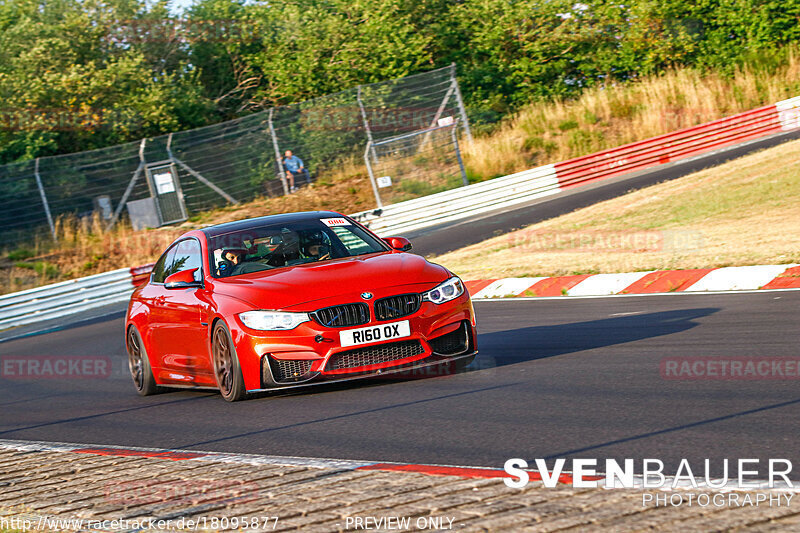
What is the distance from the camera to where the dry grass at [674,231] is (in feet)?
46.4

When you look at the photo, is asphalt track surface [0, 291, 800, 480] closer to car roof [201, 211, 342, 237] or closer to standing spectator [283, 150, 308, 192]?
car roof [201, 211, 342, 237]

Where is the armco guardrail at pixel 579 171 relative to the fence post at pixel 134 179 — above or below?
below

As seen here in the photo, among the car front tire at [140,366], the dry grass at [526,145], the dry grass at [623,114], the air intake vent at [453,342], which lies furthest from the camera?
the dry grass at [623,114]

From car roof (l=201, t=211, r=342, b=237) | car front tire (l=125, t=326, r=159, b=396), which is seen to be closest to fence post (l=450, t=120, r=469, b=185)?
car front tire (l=125, t=326, r=159, b=396)

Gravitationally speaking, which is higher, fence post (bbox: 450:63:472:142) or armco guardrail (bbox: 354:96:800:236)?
fence post (bbox: 450:63:472:142)

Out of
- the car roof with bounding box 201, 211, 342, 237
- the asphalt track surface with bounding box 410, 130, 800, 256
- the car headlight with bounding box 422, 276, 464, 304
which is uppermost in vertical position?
the car roof with bounding box 201, 211, 342, 237

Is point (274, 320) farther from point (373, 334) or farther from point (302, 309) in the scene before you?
point (373, 334)

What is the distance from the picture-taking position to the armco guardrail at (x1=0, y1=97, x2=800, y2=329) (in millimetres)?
23516

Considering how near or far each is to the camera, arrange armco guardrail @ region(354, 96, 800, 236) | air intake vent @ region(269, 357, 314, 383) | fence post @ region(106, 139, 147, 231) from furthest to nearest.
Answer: fence post @ region(106, 139, 147, 231)
armco guardrail @ region(354, 96, 800, 236)
air intake vent @ region(269, 357, 314, 383)

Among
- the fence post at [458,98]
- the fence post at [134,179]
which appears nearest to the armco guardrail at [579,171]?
the fence post at [458,98]

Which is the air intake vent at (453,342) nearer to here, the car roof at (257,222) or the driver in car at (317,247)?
the driver in car at (317,247)

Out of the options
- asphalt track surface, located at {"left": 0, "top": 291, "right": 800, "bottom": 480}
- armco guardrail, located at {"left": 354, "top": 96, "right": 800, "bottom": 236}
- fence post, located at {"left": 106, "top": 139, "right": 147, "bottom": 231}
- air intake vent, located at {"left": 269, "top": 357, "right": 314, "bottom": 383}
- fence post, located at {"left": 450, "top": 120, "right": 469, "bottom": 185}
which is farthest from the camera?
fence post, located at {"left": 106, "top": 139, "right": 147, "bottom": 231}

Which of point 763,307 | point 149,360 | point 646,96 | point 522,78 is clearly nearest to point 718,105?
point 646,96

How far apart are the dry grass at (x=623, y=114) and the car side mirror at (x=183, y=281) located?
2423 centimetres
